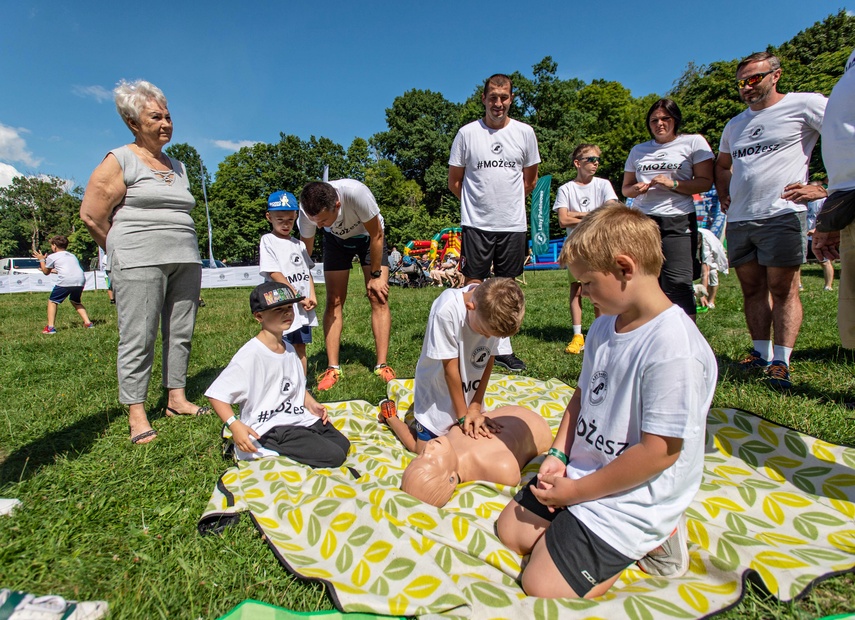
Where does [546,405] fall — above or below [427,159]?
below

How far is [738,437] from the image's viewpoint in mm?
2809

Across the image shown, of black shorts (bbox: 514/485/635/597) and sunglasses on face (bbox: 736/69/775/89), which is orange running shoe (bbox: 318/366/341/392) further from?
sunglasses on face (bbox: 736/69/775/89)

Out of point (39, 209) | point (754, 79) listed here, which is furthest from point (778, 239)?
point (39, 209)

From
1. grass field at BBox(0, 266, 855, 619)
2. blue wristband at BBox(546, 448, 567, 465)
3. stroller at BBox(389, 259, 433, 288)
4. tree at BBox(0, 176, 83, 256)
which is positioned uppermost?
tree at BBox(0, 176, 83, 256)

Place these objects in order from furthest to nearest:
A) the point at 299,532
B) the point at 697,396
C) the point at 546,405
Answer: the point at 546,405, the point at 299,532, the point at 697,396

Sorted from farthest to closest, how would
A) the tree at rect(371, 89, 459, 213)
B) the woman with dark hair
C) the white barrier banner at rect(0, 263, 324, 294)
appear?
the tree at rect(371, 89, 459, 213) → the white barrier banner at rect(0, 263, 324, 294) → the woman with dark hair

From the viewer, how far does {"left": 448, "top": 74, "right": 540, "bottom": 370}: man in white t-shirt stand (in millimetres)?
4586

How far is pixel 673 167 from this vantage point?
14.3 feet

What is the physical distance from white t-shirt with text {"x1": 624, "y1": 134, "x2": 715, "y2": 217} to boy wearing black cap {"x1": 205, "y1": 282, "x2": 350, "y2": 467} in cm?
354

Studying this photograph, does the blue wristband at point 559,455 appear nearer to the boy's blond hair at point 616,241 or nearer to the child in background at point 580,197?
the boy's blond hair at point 616,241

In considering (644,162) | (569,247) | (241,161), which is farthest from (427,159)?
(569,247)

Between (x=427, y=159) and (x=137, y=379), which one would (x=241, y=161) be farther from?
(x=137, y=379)

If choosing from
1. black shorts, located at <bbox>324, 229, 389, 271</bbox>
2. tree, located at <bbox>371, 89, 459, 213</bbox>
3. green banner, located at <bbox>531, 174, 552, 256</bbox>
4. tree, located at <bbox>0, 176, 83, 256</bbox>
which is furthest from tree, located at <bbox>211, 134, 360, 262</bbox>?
black shorts, located at <bbox>324, 229, 389, 271</bbox>

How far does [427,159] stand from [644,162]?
4411 centimetres
